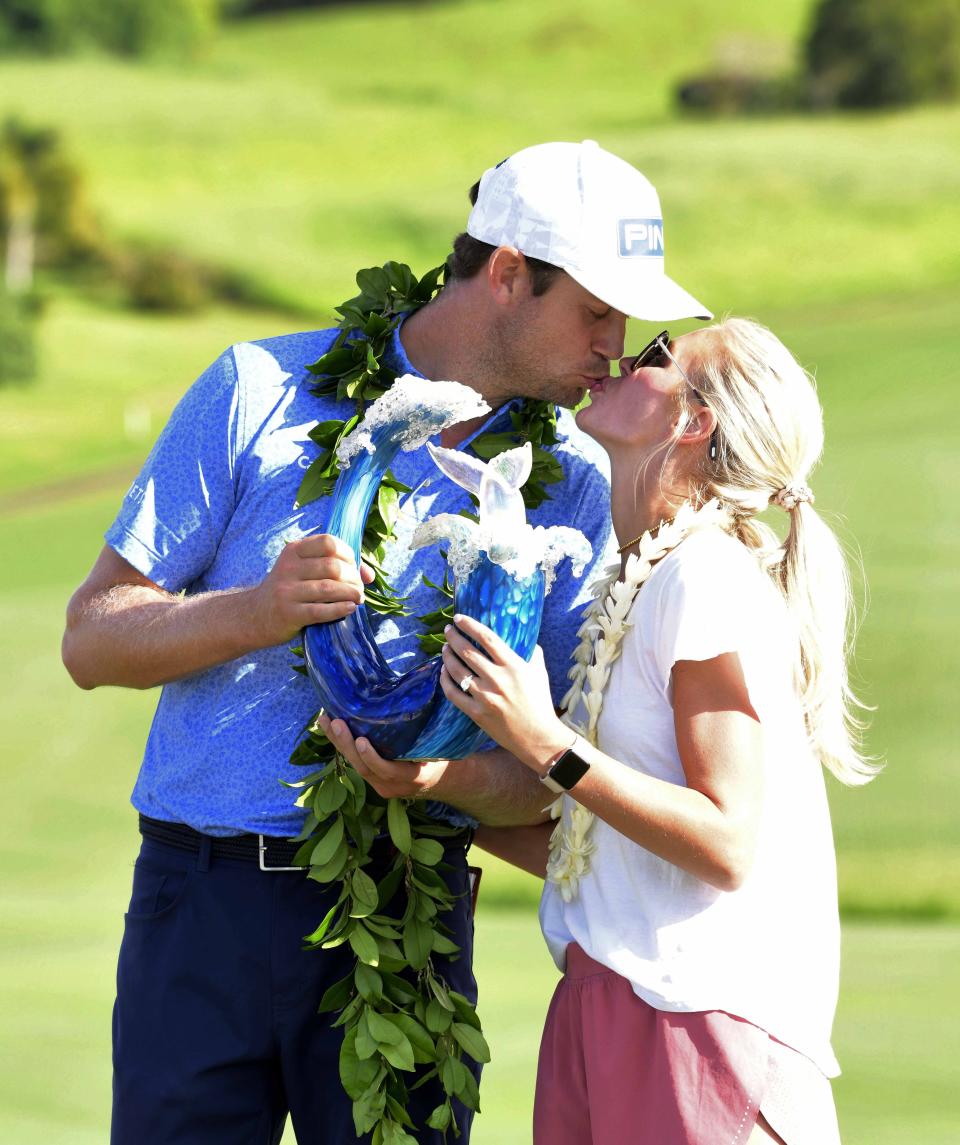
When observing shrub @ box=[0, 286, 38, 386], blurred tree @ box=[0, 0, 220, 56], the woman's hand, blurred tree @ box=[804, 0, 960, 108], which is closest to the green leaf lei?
the woman's hand

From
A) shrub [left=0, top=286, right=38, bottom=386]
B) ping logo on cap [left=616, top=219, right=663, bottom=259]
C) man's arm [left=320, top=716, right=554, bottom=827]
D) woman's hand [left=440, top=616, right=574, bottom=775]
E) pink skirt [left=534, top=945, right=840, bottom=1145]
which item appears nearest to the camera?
woman's hand [left=440, top=616, right=574, bottom=775]

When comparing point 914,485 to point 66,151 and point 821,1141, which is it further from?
point 821,1141

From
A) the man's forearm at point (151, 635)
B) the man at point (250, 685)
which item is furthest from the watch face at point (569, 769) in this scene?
the man's forearm at point (151, 635)

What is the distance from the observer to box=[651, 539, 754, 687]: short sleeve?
2420 millimetres

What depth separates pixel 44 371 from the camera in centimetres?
1883

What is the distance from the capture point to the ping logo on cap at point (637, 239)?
112 inches

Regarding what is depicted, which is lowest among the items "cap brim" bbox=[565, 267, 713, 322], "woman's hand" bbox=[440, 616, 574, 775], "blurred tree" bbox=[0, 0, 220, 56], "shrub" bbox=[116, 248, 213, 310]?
"woman's hand" bbox=[440, 616, 574, 775]

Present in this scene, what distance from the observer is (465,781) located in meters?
2.71

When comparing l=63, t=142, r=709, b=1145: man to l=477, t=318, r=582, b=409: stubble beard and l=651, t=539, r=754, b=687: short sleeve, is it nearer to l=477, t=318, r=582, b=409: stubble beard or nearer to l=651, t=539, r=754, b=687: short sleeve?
l=477, t=318, r=582, b=409: stubble beard

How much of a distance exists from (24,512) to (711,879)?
1524 cm

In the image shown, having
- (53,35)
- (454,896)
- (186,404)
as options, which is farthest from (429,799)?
(53,35)

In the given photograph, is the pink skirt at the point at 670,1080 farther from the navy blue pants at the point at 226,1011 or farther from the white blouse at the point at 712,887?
the navy blue pants at the point at 226,1011

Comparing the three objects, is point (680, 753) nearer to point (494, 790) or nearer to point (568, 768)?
point (568, 768)

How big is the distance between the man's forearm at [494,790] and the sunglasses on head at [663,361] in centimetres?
57
